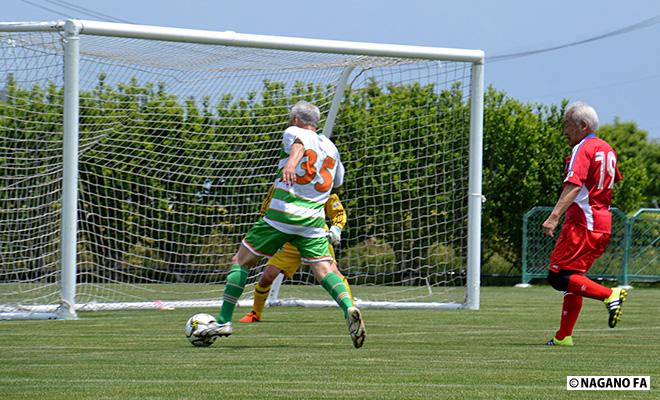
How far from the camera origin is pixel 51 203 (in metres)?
14.6

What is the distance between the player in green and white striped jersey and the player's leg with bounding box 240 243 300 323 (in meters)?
3.24

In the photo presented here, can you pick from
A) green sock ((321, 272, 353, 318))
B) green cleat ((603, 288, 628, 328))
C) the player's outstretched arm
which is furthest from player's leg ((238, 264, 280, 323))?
green cleat ((603, 288, 628, 328))

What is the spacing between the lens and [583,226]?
9727 millimetres

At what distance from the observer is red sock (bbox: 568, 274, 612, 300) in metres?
9.60

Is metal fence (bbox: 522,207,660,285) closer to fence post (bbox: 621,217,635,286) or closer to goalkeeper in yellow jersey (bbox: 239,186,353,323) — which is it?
fence post (bbox: 621,217,635,286)

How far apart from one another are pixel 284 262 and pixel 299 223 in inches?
152

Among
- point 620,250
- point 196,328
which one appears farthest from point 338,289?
point 620,250

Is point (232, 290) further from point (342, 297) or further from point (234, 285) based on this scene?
point (342, 297)

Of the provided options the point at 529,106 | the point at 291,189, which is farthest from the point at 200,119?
the point at 529,106

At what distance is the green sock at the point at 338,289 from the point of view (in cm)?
930

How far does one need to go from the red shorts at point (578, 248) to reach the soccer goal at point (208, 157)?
543 cm

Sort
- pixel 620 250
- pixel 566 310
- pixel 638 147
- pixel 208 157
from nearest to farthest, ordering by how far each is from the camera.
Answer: pixel 566 310 → pixel 208 157 → pixel 620 250 → pixel 638 147

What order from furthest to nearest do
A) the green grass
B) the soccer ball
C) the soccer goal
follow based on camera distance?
the soccer goal < the soccer ball < the green grass

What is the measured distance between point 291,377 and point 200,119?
31.8 ft
